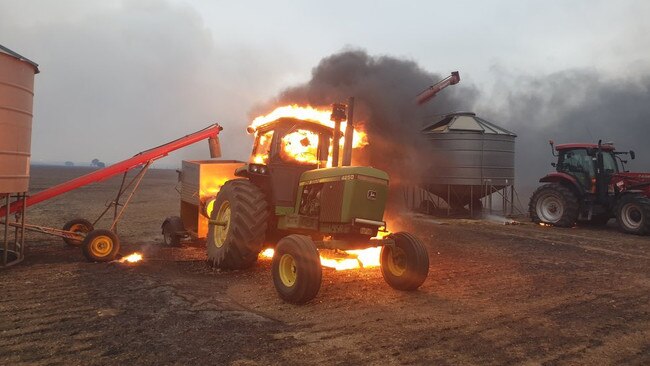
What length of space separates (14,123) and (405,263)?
253 inches

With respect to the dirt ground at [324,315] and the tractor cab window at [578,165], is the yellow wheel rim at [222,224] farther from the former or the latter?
the tractor cab window at [578,165]

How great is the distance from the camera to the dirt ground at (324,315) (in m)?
3.66

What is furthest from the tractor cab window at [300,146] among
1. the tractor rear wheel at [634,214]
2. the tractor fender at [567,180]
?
the tractor fender at [567,180]

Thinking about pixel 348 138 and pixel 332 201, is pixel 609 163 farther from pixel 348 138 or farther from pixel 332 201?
pixel 332 201

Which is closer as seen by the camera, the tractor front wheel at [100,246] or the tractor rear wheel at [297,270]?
the tractor rear wheel at [297,270]

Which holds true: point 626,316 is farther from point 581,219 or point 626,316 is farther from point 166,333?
point 581,219

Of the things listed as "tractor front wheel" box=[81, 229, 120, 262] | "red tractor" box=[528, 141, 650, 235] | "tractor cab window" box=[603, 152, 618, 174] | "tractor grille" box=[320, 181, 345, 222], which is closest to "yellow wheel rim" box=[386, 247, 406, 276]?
"tractor grille" box=[320, 181, 345, 222]

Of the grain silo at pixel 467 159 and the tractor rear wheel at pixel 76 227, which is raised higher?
the grain silo at pixel 467 159

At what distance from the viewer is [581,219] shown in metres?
15.3

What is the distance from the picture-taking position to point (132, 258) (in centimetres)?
786

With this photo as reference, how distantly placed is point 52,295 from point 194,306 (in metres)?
1.84

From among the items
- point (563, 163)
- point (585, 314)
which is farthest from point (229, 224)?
point (563, 163)

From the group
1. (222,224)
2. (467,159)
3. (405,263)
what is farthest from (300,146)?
(467,159)

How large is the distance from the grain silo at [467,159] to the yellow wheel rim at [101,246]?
1258 cm
